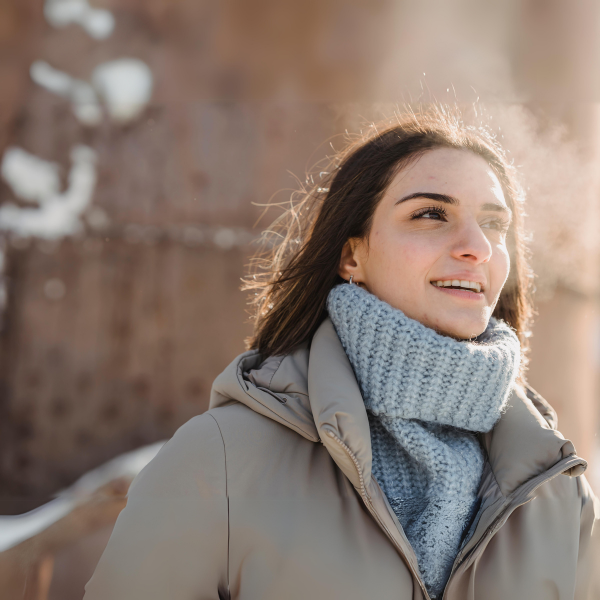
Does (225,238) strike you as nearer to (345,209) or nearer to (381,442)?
(345,209)

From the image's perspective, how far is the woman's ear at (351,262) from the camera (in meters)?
1.17

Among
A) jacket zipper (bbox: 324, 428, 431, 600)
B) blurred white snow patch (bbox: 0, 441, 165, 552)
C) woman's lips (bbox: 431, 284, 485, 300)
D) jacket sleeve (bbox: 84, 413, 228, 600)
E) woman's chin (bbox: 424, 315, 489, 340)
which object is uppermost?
woman's lips (bbox: 431, 284, 485, 300)

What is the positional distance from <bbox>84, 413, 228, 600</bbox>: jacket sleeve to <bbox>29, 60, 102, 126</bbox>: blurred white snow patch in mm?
1384

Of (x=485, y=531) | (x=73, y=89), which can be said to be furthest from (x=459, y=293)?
(x=73, y=89)

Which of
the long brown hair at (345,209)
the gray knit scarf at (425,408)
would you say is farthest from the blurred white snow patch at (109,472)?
the gray knit scarf at (425,408)

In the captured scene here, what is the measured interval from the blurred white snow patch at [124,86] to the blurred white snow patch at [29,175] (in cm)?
29

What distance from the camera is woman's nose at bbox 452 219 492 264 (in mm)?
1014

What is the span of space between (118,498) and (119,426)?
0.76ft

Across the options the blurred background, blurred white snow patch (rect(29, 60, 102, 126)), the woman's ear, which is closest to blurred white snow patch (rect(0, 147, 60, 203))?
the blurred background

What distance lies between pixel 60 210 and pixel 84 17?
2.19 ft

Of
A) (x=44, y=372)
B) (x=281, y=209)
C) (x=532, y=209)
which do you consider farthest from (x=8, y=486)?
(x=532, y=209)

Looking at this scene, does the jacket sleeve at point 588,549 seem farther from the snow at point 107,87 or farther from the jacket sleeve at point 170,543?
the snow at point 107,87

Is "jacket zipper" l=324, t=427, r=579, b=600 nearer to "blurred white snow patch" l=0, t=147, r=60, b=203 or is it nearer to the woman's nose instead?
the woman's nose

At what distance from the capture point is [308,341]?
3.70 ft
